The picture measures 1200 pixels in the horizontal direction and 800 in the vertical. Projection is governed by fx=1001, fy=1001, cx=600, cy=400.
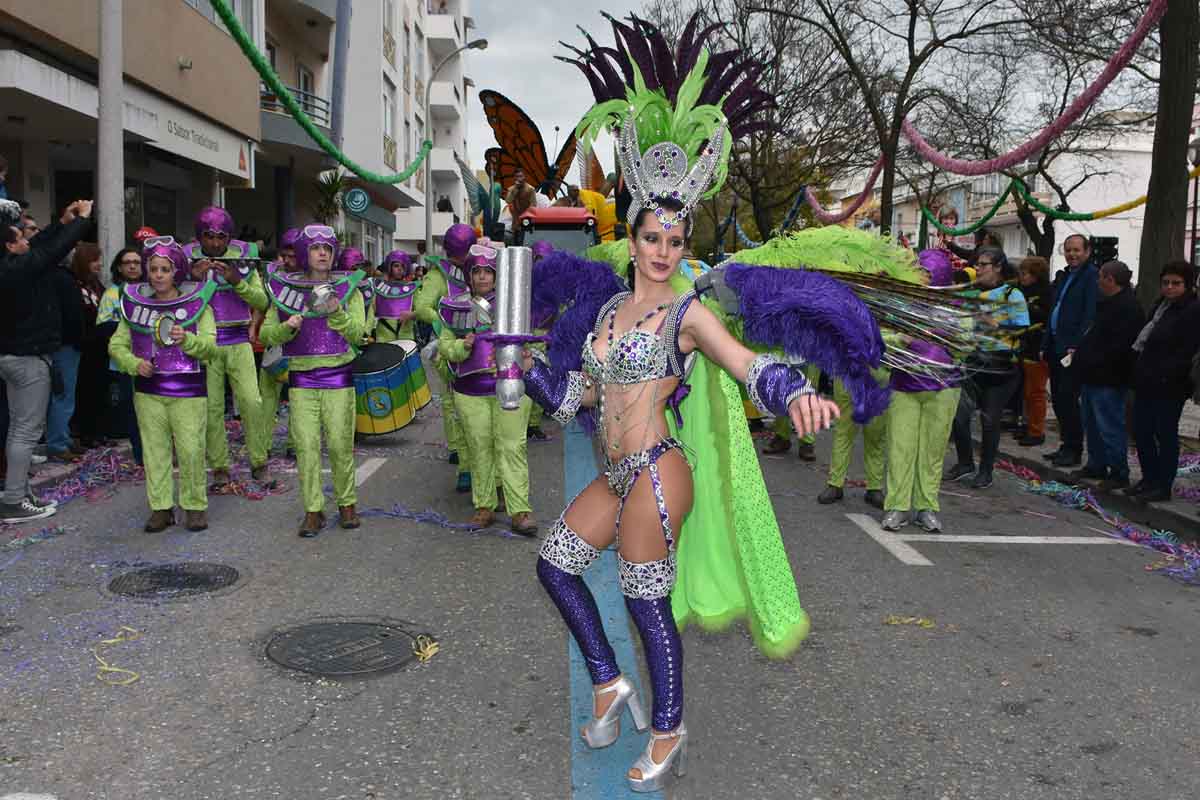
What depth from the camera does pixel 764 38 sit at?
87.7 feet

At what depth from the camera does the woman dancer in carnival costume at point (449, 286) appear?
7133mm

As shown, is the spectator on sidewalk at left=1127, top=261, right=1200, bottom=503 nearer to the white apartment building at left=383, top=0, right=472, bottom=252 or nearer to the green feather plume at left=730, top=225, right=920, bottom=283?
the green feather plume at left=730, top=225, right=920, bottom=283

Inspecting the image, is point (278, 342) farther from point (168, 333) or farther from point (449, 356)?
point (449, 356)

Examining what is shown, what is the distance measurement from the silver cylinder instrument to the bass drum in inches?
238

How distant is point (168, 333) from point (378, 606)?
98.1 inches

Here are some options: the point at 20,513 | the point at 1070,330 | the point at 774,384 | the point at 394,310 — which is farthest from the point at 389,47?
the point at 774,384

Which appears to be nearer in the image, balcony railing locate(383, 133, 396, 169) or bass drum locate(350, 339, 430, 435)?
bass drum locate(350, 339, 430, 435)

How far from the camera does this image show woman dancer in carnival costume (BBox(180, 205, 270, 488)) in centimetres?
743

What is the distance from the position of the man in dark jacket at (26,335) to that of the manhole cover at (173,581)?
1.76 metres

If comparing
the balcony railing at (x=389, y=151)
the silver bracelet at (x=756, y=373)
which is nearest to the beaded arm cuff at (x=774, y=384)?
the silver bracelet at (x=756, y=373)

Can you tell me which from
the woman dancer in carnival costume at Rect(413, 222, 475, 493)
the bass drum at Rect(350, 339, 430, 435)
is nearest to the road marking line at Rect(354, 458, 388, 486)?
the bass drum at Rect(350, 339, 430, 435)

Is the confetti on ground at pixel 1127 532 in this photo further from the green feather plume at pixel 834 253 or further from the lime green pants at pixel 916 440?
the green feather plume at pixel 834 253

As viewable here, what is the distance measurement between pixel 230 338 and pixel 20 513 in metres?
1.96

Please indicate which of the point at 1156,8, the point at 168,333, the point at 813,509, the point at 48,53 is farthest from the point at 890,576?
the point at 48,53
